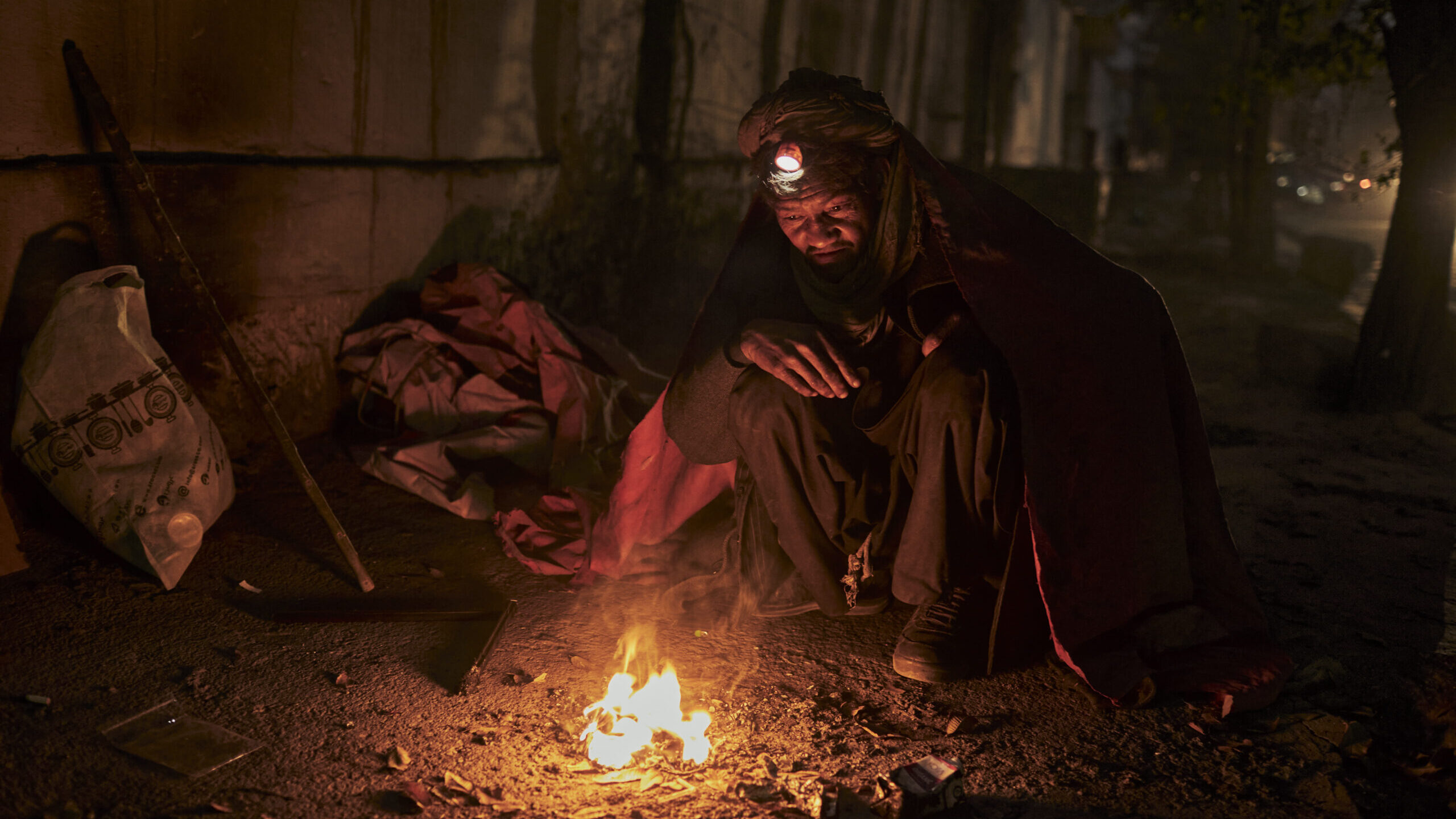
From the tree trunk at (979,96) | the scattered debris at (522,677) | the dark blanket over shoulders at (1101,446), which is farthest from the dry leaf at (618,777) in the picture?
the tree trunk at (979,96)

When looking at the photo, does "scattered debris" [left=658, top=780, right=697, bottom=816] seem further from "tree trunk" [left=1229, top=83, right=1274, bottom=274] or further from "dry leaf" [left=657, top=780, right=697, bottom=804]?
"tree trunk" [left=1229, top=83, right=1274, bottom=274]

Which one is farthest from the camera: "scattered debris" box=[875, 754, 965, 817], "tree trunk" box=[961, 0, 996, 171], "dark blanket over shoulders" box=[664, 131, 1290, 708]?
"tree trunk" box=[961, 0, 996, 171]

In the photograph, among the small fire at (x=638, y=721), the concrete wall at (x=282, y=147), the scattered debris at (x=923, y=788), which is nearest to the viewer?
the scattered debris at (x=923, y=788)

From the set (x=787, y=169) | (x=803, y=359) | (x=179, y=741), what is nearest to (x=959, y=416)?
(x=803, y=359)

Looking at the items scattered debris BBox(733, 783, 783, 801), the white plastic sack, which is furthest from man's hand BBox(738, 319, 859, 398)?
the white plastic sack

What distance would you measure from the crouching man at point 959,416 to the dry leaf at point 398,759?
3.48 feet

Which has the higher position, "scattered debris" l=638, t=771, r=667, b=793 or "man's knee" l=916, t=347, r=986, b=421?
"man's knee" l=916, t=347, r=986, b=421

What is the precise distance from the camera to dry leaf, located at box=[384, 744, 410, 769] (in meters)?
2.08

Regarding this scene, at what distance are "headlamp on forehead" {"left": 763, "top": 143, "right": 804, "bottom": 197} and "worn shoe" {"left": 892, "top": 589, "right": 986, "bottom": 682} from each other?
43.6 inches

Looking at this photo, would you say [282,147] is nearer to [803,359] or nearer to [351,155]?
[351,155]

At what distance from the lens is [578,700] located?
237cm

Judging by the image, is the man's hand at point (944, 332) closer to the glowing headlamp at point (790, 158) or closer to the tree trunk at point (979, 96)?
the glowing headlamp at point (790, 158)

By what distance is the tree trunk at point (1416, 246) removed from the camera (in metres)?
5.05

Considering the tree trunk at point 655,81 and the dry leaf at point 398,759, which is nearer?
the dry leaf at point 398,759
